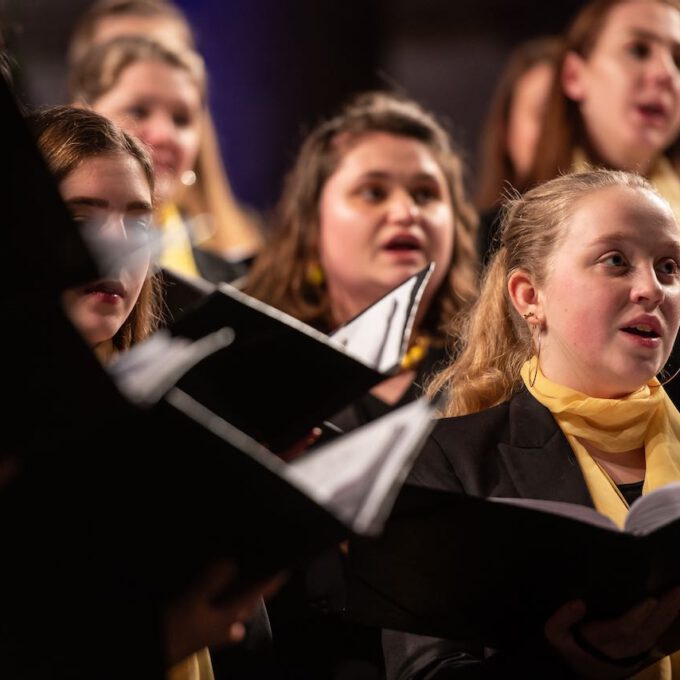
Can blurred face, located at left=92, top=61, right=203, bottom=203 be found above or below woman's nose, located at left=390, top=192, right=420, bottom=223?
above

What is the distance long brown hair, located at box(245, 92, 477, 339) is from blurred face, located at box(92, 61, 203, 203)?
327 mm

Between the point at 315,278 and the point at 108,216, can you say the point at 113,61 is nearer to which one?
the point at 315,278

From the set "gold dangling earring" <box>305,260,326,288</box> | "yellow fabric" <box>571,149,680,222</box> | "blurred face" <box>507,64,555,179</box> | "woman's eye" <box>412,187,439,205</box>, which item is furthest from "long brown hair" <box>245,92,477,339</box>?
"blurred face" <box>507,64,555,179</box>

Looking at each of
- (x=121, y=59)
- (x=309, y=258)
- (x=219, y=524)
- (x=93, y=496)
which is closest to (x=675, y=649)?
(x=219, y=524)

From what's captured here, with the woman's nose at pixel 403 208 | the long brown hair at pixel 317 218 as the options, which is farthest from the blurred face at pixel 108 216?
the long brown hair at pixel 317 218

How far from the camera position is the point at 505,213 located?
1.69 metres

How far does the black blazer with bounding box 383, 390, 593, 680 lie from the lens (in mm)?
1325

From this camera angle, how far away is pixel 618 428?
139 centimetres

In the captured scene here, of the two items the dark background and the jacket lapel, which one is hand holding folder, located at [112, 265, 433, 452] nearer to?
the jacket lapel

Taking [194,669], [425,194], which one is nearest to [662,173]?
[425,194]

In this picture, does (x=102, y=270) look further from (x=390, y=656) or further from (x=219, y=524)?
(x=390, y=656)

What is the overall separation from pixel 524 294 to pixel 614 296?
0.54ft

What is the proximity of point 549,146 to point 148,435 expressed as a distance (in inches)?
67.9

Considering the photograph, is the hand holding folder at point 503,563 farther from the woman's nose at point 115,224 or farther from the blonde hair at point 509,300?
the woman's nose at point 115,224
